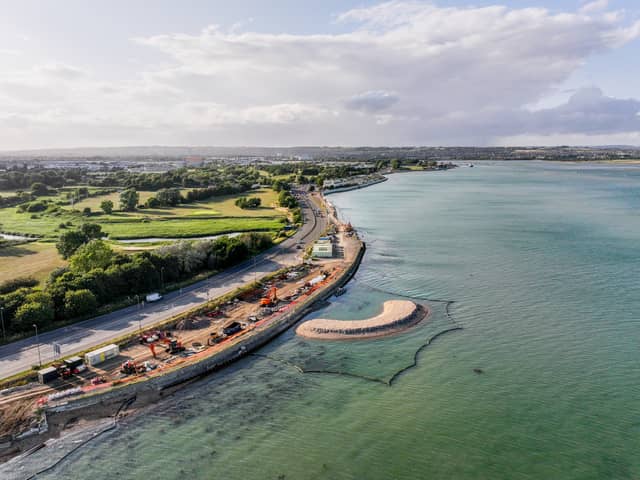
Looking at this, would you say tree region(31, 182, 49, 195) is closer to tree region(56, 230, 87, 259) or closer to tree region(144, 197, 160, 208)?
tree region(144, 197, 160, 208)

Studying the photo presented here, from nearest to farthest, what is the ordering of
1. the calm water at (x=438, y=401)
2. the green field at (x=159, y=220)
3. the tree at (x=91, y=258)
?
the calm water at (x=438, y=401), the tree at (x=91, y=258), the green field at (x=159, y=220)

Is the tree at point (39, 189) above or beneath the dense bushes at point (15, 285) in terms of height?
above

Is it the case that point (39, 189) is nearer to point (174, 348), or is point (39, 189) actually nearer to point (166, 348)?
point (166, 348)

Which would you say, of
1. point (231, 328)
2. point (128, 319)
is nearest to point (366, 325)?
point (231, 328)

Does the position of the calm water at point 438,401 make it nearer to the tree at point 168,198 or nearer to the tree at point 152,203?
the tree at point 152,203

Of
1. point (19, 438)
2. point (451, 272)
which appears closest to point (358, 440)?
point (19, 438)

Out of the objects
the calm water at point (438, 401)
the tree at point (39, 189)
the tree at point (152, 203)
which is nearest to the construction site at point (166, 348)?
the calm water at point (438, 401)
